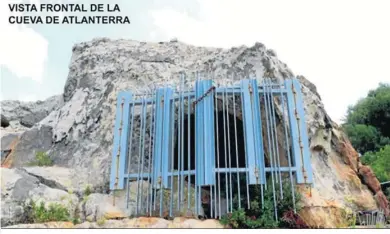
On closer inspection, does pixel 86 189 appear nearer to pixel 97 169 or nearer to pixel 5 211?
pixel 97 169

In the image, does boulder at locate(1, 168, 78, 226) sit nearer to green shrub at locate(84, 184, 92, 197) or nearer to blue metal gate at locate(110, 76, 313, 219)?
green shrub at locate(84, 184, 92, 197)

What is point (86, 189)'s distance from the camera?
633 cm

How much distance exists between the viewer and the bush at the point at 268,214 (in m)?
5.38

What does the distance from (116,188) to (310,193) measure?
2740mm

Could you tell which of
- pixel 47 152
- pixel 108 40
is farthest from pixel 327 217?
pixel 108 40

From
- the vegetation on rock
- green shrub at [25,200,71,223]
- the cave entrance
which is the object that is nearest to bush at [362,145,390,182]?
the vegetation on rock

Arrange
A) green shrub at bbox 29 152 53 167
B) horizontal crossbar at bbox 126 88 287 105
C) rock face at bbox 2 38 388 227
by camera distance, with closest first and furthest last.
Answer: horizontal crossbar at bbox 126 88 287 105 → rock face at bbox 2 38 388 227 → green shrub at bbox 29 152 53 167

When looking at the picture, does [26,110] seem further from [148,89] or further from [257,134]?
[257,134]

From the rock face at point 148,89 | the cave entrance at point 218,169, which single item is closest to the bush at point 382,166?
the rock face at point 148,89

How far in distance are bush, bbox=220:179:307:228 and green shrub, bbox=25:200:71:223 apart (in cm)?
216

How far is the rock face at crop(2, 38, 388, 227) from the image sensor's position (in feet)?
21.3

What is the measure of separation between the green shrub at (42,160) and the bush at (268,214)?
3463mm

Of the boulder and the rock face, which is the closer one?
the boulder

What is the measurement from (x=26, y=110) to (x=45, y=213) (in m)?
7.23
